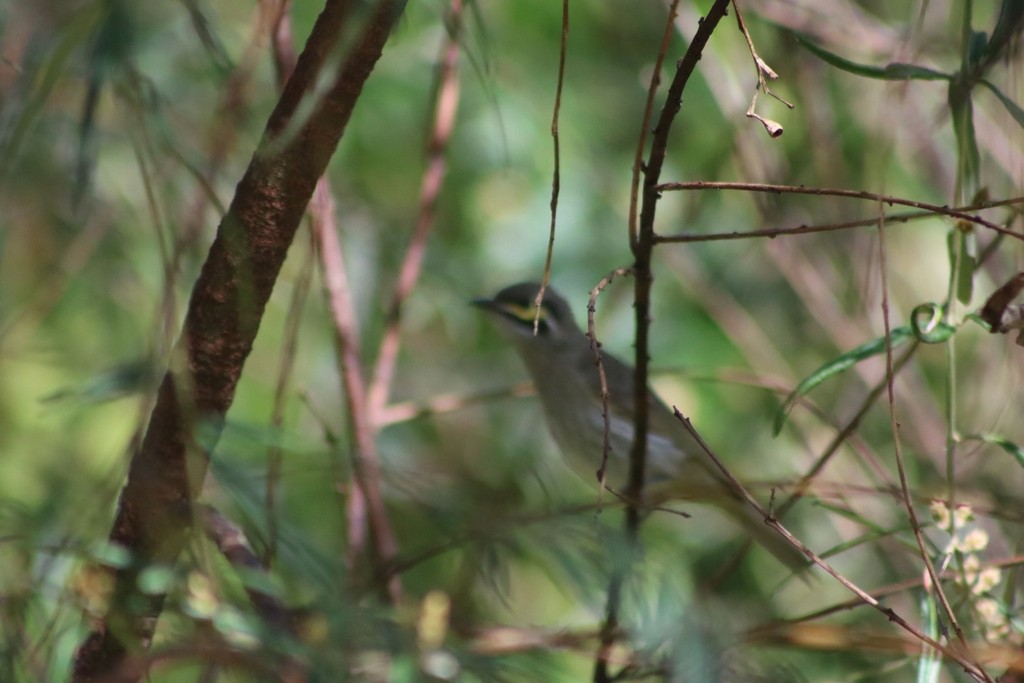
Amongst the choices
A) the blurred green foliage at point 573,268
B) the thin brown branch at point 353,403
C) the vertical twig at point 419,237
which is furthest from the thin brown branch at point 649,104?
the vertical twig at point 419,237

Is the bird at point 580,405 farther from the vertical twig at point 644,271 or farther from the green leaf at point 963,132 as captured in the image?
the green leaf at point 963,132

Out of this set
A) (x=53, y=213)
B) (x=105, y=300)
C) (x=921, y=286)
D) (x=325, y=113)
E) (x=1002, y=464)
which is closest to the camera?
(x=325, y=113)

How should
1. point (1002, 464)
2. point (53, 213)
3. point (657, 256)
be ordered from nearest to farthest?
point (53, 213) < point (1002, 464) < point (657, 256)

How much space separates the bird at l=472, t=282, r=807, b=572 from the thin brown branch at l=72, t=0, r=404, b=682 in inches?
78.1

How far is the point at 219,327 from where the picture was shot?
158cm

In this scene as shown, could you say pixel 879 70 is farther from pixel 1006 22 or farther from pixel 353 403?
pixel 353 403

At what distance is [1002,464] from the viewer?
4.15 m

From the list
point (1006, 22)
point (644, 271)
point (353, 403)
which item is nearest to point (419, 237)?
point (353, 403)

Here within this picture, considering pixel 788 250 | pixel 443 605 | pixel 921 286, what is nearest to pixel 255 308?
pixel 443 605

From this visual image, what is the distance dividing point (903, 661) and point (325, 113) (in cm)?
132

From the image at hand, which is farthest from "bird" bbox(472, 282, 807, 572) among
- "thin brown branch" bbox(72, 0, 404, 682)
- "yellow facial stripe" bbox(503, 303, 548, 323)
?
"thin brown branch" bbox(72, 0, 404, 682)

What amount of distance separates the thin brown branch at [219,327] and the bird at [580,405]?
6.51ft

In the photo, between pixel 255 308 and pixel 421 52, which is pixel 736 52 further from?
pixel 255 308

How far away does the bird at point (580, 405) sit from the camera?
3629 millimetres
